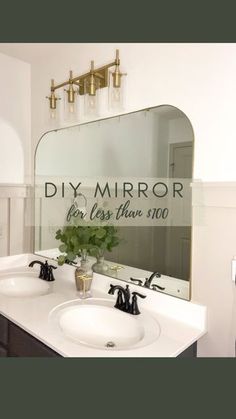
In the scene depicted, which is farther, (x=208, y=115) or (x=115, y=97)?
(x=115, y=97)

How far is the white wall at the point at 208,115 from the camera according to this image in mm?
1135

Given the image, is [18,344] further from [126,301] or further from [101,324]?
[126,301]

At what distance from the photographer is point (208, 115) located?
3.88 ft

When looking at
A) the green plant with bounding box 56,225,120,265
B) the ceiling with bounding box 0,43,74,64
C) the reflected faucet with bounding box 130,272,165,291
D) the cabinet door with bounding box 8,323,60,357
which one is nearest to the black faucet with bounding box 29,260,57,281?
the green plant with bounding box 56,225,120,265

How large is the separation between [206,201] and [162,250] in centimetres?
35

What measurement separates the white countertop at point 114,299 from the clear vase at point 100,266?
33 mm

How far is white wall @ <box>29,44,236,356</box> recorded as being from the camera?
1135 millimetres

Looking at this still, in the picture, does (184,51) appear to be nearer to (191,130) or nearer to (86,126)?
(191,130)

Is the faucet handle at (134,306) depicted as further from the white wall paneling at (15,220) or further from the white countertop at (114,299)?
the white wall paneling at (15,220)

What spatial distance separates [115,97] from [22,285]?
50.7 inches

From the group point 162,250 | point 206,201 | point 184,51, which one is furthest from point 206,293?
point 184,51

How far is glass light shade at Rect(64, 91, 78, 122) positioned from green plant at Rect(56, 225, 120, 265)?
2.29ft

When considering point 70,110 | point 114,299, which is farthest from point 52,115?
point 114,299

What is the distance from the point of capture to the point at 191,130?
1.25 meters
